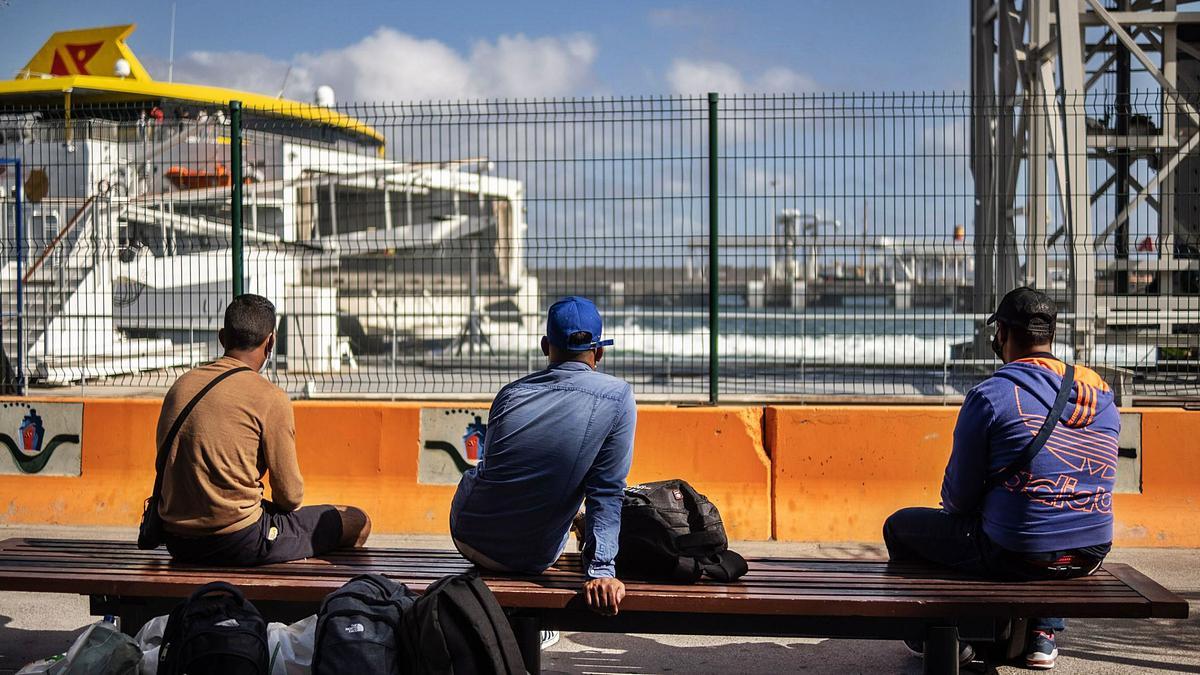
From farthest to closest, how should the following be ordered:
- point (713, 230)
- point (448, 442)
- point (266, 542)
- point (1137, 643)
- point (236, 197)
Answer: point (236, 197), point (713, 230), point (448, 442), point (1137, 643), point (266, 542)

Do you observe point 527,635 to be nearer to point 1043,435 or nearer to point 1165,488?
point 1043,435

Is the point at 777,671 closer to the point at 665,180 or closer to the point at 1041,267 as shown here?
the point at 665,180

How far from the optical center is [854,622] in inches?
168

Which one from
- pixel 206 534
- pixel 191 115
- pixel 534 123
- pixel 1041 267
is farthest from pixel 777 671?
pixel 191 115

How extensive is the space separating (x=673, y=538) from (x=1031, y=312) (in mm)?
1681

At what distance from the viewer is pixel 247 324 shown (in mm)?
4684

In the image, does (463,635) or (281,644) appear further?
(281,644)

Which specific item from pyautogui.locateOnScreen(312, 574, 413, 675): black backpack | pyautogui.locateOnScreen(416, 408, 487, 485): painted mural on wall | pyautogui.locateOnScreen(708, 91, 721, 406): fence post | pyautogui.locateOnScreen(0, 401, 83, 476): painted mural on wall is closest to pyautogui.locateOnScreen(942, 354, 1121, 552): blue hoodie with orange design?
pyautogui.locateOnScreen(312, 574, 413, 675): black backpack

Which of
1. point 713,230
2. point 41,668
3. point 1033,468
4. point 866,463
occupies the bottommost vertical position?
point 41,668

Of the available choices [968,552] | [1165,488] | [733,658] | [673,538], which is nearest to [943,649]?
[968,552]

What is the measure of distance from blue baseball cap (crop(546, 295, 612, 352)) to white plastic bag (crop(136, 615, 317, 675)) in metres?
1.39

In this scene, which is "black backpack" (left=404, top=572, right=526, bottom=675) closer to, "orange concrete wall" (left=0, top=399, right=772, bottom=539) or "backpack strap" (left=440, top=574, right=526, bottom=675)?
"backpack strap" (left=440, top=574, right=526, bottom=675)

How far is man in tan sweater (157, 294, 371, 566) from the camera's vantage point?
4.47 metres

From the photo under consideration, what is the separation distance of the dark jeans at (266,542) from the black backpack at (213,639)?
47 cm
